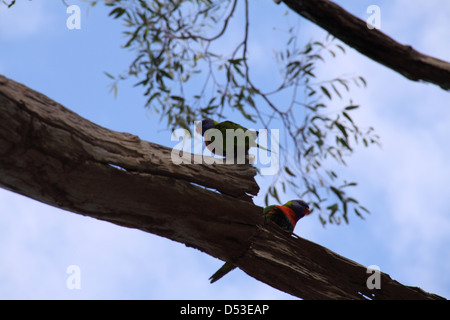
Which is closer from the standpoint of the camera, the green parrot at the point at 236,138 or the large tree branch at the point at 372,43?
the large tree branch at the point at 372,43

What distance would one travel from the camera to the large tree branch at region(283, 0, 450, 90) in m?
2.63

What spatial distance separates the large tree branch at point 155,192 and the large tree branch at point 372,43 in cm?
97

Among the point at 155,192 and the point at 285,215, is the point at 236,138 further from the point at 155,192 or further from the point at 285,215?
the point at 285,215

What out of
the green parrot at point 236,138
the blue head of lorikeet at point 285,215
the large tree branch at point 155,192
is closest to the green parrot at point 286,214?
the blue head of lorikeet at point 285,215

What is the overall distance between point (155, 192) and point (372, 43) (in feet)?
4.94

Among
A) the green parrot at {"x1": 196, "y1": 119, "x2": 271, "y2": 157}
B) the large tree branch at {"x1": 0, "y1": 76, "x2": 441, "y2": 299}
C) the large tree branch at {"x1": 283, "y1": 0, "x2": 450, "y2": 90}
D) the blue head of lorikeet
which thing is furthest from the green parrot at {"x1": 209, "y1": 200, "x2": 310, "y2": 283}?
the large tree branch at {"x1": 283, "y1": 0, "x2": 450, "y2": 90}

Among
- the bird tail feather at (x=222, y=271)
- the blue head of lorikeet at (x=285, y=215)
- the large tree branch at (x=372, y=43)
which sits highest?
the large tree branch at (x=372, y=43)

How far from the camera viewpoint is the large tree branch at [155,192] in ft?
6.42

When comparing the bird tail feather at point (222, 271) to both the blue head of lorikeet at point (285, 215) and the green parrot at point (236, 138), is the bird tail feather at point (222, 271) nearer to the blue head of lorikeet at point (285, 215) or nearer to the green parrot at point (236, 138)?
the green parrot at point (236, 138)

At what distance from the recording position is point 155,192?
2.22m

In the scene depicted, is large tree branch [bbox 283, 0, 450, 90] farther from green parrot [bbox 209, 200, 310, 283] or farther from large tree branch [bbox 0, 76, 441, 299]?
green parrot [bbox 209, 200, 310, 283]

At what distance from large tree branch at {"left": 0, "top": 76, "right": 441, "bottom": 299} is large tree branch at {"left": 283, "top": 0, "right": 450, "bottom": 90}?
3.17 ft
